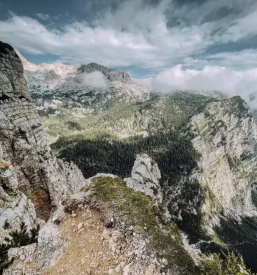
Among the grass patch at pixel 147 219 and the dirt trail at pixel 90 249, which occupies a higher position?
the grass patch at pixel 147 219

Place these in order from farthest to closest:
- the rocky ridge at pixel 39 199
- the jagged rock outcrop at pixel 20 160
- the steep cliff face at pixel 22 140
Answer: the steep cliff face at pixel 22 140 < the jagged rock outcrop at pixel 20 160 < the rocky ridge at pixel 39 199

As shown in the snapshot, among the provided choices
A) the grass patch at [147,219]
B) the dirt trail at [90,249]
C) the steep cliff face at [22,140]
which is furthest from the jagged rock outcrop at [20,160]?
the dirt trail at [90,249]

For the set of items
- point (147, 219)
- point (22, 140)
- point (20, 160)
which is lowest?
point (20, 160)

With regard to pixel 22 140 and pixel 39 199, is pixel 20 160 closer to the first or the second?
pixel 22 140

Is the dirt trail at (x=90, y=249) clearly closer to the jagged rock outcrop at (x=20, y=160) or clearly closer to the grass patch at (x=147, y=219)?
the grass patch at (x=147, y=219)

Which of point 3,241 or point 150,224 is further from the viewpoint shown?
point 3,241

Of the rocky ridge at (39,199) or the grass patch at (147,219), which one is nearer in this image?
the grass patch at (147,219)

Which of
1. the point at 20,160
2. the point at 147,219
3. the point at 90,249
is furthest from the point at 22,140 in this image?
the point at 147,219

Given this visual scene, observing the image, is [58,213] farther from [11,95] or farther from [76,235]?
[11,95]

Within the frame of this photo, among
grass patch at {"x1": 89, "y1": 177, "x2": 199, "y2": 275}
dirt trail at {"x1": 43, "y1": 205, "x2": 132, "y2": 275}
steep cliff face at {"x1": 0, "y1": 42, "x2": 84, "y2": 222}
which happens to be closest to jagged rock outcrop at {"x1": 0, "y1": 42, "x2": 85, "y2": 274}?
steep cliff face at {"x1": 0, "y1": 42, "x2": 84, "y2": 222}

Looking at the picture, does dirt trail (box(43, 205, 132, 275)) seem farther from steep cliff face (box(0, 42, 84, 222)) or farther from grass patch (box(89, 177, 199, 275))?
steep cliff face (box(0, 42, 84, 222))

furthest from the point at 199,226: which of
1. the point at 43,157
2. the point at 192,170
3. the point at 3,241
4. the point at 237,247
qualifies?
the point at 3,241
